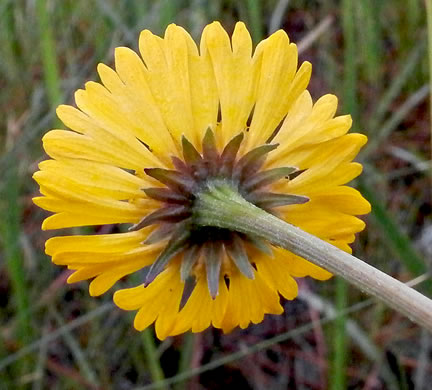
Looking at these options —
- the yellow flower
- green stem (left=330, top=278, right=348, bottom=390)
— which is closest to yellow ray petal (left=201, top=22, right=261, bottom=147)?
the yellow flower

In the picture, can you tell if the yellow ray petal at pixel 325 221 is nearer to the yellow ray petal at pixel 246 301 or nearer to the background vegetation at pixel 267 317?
the yellow ray petal at pixel 246 301

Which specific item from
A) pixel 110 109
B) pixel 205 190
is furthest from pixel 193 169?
pixel 110 109

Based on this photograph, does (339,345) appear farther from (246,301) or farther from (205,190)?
(205,190)

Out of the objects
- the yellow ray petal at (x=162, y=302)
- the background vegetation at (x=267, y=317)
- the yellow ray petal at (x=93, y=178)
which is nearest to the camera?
the yellow ray petal at (x=93, y=178)

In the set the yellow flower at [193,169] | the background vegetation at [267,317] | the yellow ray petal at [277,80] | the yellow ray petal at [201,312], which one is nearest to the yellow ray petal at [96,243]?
the yellow flower at [193,169]

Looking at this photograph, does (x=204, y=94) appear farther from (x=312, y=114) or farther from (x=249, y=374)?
(x=249, y=374)

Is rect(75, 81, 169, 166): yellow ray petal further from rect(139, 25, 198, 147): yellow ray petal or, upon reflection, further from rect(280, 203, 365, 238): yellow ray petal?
rect(280, 203, 365, 238): yellow ray petal
